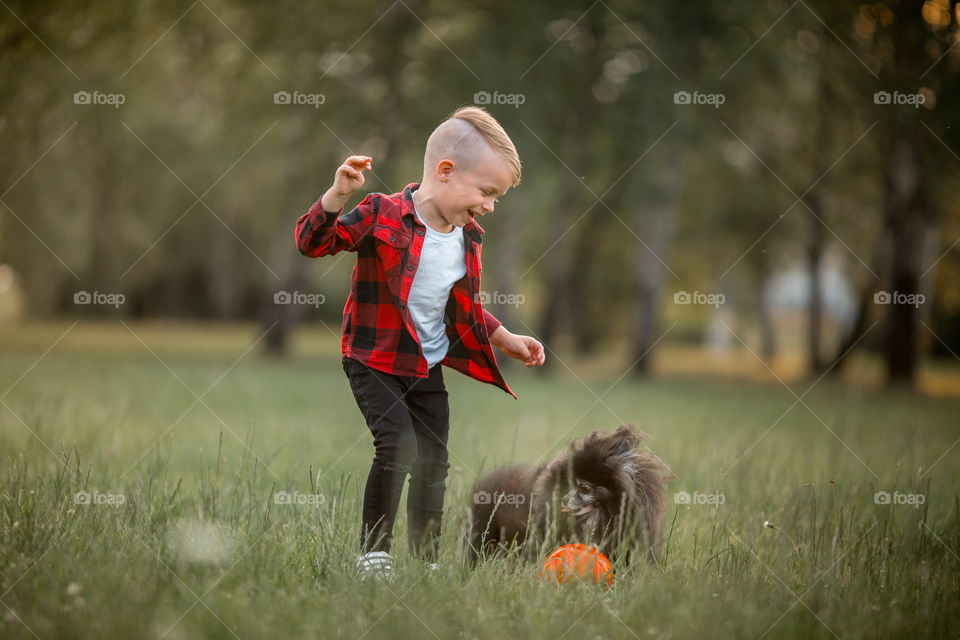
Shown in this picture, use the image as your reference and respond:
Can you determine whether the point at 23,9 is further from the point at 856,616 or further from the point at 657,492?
the point at 856,616

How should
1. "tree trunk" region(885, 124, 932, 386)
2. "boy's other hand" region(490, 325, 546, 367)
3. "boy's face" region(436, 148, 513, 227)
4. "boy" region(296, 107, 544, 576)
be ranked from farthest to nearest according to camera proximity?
"tree trunk" region(885, 124, 932, 386) < "boy's other hand" region(490, 325, 546, 367) < "boy's face" region(436, 148, 513, 227) < "boy" region(296, 107, 544, 576)

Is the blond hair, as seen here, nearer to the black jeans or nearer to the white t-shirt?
the white t-shirt

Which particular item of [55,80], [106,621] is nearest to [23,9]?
[55,80]

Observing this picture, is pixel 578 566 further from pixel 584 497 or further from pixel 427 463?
pixel 427 463

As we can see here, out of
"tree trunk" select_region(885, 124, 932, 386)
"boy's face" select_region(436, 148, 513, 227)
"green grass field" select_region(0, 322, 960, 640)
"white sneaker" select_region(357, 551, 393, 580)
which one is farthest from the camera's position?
"tree trunk" select_region(885, 124, 932, 386)

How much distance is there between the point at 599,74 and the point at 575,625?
14655 mm

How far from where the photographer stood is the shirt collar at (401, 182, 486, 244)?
3.50m

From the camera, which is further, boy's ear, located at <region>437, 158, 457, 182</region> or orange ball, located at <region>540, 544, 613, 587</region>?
boy's ear, located at <region>437, 158, 457, 182</region>

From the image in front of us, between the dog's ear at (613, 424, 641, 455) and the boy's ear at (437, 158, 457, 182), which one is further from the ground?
the boy's ear at (437, 158, 457, 182)

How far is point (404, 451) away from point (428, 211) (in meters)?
0.97

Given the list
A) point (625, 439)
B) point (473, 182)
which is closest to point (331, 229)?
point (473, 182)

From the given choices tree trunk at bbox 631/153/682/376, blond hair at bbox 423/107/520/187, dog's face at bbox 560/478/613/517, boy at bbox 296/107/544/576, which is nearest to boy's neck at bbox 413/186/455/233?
boy at bbox 296/107/544/576

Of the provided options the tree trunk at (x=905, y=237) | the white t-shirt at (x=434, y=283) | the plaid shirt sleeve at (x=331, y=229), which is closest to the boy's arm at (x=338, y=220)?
the plaid shirt sleeve at (x=331, y=229)

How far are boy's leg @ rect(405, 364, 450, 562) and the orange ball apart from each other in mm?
462
